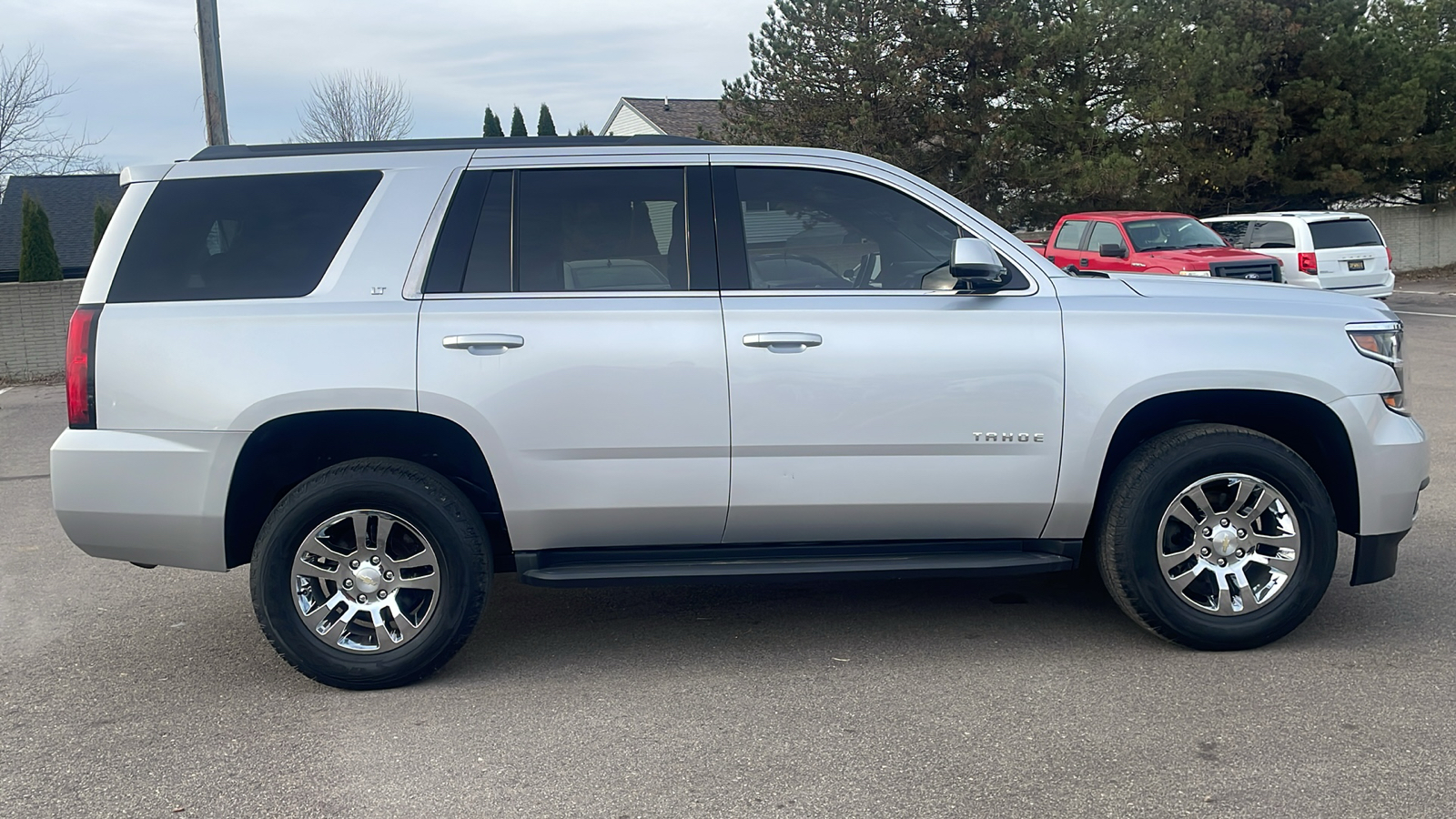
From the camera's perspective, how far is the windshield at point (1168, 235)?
17453mm

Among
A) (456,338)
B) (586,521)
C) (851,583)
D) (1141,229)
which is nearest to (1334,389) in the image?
(851,583)

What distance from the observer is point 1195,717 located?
4102 mm

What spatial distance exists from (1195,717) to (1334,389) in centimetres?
141

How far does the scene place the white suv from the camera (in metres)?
18.3

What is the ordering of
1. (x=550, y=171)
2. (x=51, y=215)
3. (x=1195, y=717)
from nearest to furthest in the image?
1. (x=1195, y=717)
2. (x=550, y=171)
3. (x=51, y=215)

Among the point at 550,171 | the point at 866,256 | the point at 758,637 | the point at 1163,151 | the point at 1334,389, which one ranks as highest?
the point at 1163,151

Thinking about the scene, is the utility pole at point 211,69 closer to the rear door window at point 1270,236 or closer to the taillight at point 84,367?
the taillight at point 84,367

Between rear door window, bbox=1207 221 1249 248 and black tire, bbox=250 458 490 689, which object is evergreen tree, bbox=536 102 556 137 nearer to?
rear door window, bbox=1207 221 1249 248

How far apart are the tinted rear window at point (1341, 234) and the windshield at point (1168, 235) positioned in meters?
1.72

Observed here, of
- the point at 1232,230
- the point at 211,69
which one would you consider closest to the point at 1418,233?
the point at 1232,230

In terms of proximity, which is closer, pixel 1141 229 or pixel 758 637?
pixel 758 637

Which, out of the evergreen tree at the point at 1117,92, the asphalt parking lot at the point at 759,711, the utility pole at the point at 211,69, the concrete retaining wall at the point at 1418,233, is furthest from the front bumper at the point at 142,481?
the concrete retaining wall at the point at 1418,233

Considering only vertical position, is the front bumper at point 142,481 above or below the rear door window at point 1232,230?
below

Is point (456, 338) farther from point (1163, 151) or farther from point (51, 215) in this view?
point (51, 215)
